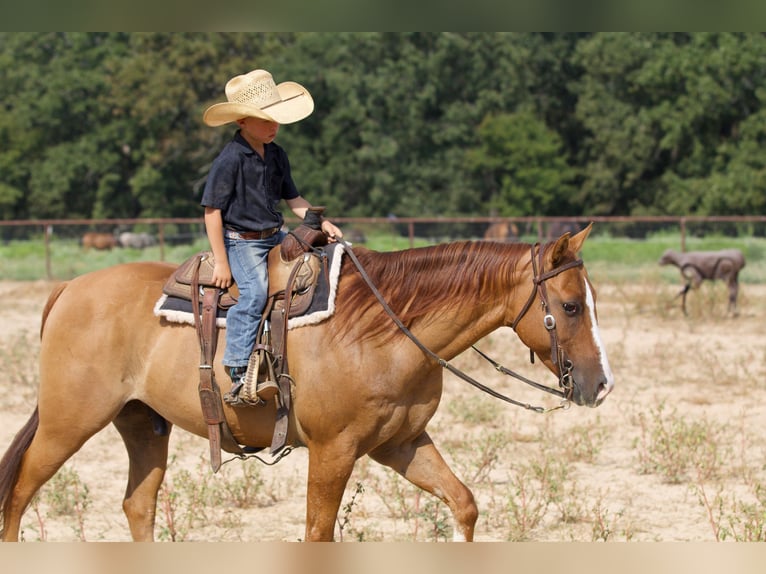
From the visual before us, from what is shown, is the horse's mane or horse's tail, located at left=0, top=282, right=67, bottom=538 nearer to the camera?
the horse's mane

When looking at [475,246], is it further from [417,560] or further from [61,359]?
[417,560]

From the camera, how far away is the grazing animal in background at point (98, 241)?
87.2 ft

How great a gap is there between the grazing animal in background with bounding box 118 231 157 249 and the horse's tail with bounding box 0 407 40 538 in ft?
78.2

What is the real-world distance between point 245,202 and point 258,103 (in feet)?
1.60

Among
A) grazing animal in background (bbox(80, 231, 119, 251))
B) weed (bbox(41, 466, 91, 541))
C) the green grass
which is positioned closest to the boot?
weed (bbox(41, 466, 91, 541))

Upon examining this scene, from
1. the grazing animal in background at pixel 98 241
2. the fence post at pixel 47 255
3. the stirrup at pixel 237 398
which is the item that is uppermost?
the grazing animal in background at pixel 98 241

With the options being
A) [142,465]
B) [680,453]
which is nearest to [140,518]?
[142,465]

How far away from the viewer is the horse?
14.6 feet

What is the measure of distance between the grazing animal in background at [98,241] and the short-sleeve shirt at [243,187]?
901 inches

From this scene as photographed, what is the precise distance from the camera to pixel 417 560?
A: 1679 millimetres

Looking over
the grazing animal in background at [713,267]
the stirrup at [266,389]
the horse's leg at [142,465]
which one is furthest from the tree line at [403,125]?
the stirrup at [266,389]

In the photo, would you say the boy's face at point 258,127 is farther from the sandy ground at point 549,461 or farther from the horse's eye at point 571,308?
the sandy ground at point 549,461

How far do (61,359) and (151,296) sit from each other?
55cm

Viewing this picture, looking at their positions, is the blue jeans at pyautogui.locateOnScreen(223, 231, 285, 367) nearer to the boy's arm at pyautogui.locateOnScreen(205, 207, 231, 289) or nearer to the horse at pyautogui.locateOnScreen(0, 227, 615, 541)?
the boy's arm at pyautogui.locateOnScreen(205, 207, 231, 289)
